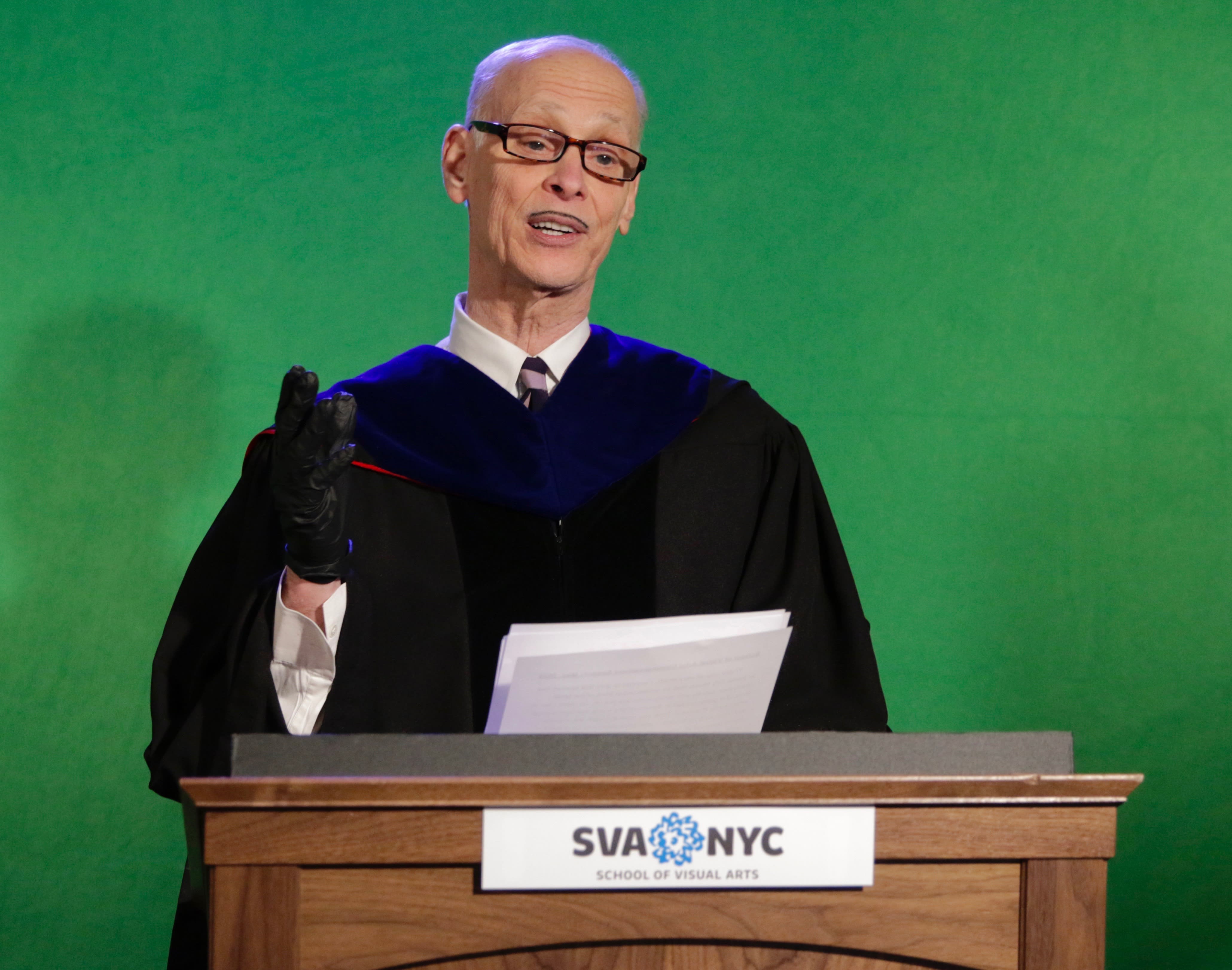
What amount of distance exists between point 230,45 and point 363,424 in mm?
1333

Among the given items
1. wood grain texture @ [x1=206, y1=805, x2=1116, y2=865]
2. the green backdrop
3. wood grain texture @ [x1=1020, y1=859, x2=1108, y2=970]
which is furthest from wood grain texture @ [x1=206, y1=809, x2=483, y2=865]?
the green backdrop

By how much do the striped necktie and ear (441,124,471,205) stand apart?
1.09ft

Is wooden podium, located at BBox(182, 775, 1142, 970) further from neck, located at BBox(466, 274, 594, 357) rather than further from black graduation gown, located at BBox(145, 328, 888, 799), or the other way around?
neck, located at BBox(466, 274, 594, 357)

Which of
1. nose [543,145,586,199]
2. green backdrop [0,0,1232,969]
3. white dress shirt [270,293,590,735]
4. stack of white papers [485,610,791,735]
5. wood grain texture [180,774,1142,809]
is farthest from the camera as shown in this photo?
green backdrop [0,0,1232,969]

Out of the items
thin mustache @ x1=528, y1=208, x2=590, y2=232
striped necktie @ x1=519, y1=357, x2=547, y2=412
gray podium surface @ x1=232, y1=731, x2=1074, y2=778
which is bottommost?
gray podium surface @ x1=232, y1=731, x2=1074, y2=778

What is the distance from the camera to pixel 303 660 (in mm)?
1753

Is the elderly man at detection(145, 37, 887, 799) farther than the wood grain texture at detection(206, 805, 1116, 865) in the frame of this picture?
Yes

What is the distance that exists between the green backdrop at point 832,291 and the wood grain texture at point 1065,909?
6.47ft

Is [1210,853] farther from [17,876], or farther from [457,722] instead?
[17,876]

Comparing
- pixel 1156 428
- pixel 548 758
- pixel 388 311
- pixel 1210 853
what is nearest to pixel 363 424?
pixel 388 311

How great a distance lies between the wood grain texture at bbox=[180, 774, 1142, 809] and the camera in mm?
1051

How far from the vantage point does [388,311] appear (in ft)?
10.1

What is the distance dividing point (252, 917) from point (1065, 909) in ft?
2.28

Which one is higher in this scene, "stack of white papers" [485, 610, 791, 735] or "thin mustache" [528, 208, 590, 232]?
"thin mustache" [528, 208, 590, 232]
